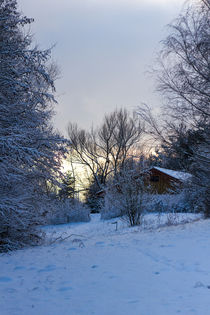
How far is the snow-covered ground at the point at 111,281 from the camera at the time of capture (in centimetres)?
271

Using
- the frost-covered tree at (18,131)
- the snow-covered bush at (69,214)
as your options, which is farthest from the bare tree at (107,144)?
Answer: the frost-covered tree at (18,131)

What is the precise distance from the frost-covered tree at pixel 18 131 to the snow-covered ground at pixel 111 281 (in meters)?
1.29

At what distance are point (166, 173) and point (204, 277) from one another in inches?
848

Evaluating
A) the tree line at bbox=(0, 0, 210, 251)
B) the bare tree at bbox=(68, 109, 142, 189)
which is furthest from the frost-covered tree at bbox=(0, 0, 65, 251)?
the bare tree at bbox=(68, 109, 142, 189)

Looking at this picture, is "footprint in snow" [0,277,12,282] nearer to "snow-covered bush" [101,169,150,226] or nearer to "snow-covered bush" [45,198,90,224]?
"snow-covered bush" [101,169,150,226]

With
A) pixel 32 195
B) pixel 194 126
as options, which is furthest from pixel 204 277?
pixel 194 126

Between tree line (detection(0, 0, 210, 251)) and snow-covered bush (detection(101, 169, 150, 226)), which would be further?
snow-covered bush (detection(101, 169, 150, 226))

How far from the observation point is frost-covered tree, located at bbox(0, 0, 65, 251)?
226 inches

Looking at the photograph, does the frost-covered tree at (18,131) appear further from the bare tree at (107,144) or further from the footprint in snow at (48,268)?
the bare tree at (107,144)

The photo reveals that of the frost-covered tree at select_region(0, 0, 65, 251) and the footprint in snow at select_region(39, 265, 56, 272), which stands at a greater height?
the frost-covered tree at select_region(0, 0, 65, 251)

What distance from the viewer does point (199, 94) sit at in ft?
26.8

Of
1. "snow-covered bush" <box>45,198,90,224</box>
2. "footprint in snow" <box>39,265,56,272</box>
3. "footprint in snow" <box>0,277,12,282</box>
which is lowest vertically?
"footprint in snow" <box>0,277,12,282</box>

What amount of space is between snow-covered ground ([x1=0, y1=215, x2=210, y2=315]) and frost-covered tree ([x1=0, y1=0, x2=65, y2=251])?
1295 millimetres

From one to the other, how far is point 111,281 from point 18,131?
352 cm
